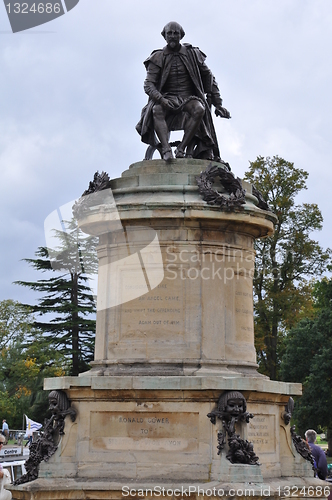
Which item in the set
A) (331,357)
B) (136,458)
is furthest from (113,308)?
(331,357)

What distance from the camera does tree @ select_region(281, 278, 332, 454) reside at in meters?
35.3

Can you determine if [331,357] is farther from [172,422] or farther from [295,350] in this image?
[172,422]

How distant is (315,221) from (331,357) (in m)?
6.10

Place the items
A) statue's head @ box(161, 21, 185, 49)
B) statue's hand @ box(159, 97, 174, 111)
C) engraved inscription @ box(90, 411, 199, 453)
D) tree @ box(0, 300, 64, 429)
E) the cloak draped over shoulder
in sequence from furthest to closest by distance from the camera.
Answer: tree @ box(0, 300, 64, 429) → the cloak draped over shoulder → statue's head @ box(161, 21, 185, 49) → statue's hand @ box(159, 97, 174, 111) → engraved inscription @ box(90, 411, 199, 453)

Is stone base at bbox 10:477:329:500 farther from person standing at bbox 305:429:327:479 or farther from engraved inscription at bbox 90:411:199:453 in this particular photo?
person standing at bbox 305:429:327:479

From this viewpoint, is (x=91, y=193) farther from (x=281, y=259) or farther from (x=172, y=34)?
(x=281, y=259)

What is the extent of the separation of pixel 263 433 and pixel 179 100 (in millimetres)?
5795

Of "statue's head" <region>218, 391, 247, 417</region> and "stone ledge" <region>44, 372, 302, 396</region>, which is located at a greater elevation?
"stone ledge" <region>44, 372, 302, 396</region>

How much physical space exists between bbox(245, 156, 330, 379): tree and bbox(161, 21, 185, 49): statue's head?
21.1 meters

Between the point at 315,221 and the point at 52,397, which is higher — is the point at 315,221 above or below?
above

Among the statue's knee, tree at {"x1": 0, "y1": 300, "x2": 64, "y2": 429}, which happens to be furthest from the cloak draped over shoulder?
tree at {"x1": 0, "y1": 300, "x2": 64, "y2": 429}

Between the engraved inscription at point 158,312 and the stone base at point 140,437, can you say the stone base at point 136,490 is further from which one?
the engraved inscription at point 158,312

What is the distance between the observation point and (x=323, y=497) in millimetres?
12844

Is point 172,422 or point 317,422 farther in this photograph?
point 317,422
